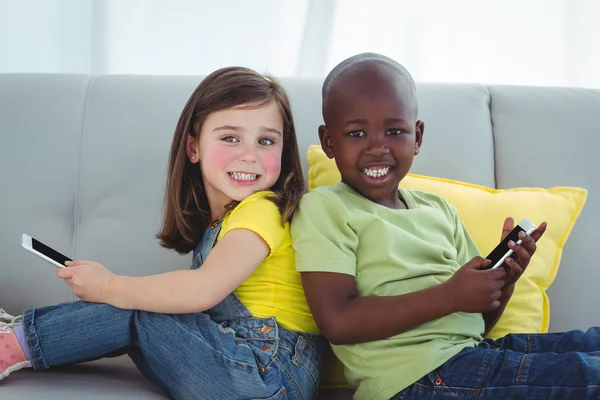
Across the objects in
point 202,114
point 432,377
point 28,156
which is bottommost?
point 432,377

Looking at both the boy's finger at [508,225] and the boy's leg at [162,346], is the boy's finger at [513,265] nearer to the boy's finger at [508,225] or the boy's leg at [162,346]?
the boy's finger at [508,225]

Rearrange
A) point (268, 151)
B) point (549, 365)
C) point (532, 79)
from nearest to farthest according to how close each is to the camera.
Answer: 1. point (549, 365)
2. point (268, 151)
3. point (532, 79)

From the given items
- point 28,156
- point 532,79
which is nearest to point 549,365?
point 28,156

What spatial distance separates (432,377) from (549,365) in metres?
0.17

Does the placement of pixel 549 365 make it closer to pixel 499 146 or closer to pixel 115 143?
pixel 499 146

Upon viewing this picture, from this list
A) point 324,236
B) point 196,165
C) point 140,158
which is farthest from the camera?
point 140,158

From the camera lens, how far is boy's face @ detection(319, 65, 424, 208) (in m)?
1.31

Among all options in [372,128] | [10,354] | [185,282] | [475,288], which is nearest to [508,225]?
[475,288]

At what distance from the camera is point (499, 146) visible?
1700 millimetres

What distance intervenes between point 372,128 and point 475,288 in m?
0.32

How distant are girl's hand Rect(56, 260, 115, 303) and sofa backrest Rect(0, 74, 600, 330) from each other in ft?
0.97

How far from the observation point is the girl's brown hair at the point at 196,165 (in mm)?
1413

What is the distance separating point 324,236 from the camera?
1.26m

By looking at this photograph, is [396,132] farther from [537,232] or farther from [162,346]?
[162,346]
